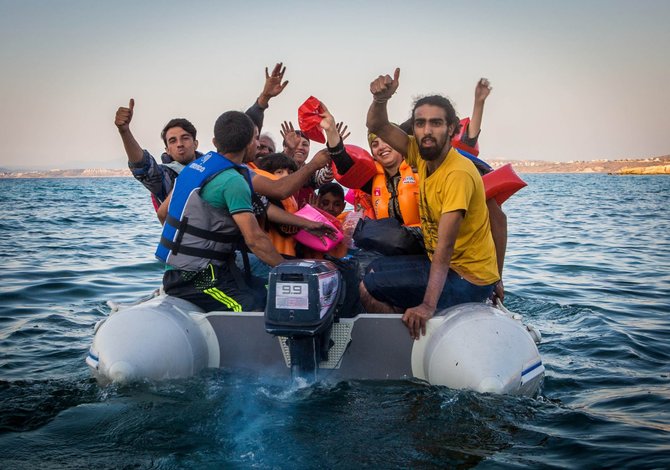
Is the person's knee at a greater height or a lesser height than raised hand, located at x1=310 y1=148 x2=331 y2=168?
lesser

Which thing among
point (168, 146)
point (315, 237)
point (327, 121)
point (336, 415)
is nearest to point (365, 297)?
point (315, 237)

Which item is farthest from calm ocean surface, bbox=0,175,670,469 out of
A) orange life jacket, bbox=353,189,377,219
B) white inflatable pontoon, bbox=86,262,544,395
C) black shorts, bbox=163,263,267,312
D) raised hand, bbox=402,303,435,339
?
orange life jacket, bbox=353,189,377,219

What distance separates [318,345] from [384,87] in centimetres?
168

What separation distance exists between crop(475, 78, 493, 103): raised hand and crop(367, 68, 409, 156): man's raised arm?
178 cm

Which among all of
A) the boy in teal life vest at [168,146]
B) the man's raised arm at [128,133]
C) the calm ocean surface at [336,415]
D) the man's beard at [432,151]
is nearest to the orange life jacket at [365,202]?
the man's beard at [432,151]

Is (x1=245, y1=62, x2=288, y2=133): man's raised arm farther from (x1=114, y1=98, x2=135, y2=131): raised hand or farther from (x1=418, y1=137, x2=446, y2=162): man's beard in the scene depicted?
(x1=418, y1=137, x2=446, y2=162): man's beard

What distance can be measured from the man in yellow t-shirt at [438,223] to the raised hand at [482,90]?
70.4 inches

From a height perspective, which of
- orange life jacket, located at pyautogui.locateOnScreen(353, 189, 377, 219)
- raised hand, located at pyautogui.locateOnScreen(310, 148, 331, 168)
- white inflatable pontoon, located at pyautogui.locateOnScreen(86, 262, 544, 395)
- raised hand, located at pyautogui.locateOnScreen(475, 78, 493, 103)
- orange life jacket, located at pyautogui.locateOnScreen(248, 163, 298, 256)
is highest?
raised hand, located at pyautogui.locateOnScreen(475, 78, 493, 103)

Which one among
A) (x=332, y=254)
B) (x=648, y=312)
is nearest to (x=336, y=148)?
(x=332, y=254)

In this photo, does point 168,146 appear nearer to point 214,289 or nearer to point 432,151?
point 214,289

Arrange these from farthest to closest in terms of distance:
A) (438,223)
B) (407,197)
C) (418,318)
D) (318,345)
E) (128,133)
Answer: (128,133) < (407,197) < (438,223) < (418,318) < (318,345)

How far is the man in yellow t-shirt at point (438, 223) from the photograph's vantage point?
3.89 metres

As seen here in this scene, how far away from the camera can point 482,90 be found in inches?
227

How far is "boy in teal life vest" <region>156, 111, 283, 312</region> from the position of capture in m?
4.16
